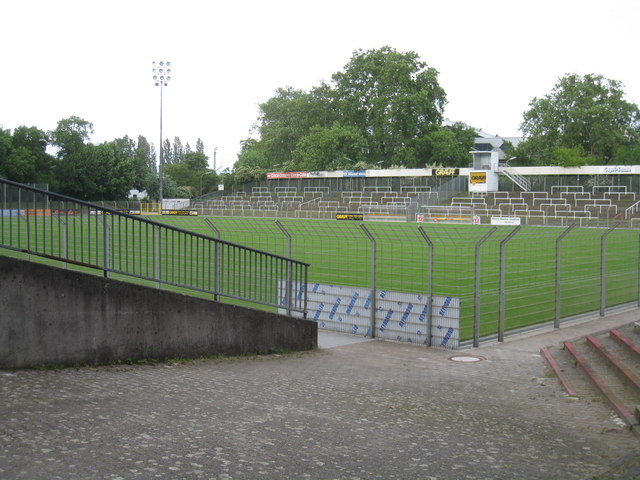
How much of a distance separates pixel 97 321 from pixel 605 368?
22.8ft

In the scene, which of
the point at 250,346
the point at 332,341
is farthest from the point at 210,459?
the point at 332,341

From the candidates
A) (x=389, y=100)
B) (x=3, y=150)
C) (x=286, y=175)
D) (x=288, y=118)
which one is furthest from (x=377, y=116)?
(x=3, y=150)

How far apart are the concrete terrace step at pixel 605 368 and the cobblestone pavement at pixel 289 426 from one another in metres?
0.22

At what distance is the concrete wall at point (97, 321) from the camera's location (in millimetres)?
7641

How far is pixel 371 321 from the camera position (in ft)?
44.4

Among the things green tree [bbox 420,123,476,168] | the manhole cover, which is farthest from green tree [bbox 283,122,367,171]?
the manhole cover

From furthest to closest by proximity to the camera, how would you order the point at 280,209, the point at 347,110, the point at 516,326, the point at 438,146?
the point at 347,110, the point at 438,146, the point at 280,209, the point at 516,326

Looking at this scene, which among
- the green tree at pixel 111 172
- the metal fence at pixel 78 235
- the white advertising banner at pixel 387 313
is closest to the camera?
the metal fence at pixel 78 235

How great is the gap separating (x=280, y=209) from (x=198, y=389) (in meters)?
70.8

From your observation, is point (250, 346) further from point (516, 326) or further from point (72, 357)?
point (516, 326)

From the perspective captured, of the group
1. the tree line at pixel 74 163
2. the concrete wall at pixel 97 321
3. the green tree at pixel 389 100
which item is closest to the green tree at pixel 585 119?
the green tree at pixel 389 100

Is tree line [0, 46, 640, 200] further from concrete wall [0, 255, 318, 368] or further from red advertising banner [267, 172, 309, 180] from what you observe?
concrete wall [0, 255, 318, 368]

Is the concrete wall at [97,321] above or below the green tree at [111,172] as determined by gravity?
below

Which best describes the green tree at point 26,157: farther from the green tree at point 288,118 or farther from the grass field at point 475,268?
the grass field at point 475,268
